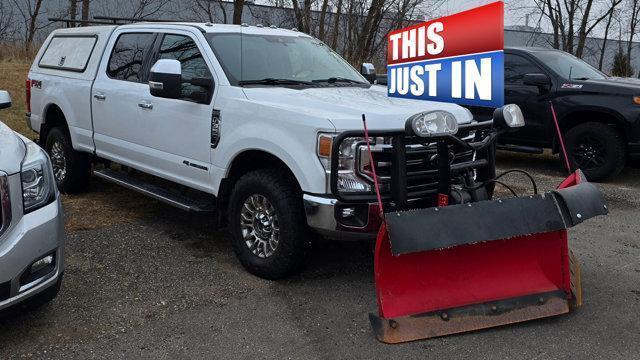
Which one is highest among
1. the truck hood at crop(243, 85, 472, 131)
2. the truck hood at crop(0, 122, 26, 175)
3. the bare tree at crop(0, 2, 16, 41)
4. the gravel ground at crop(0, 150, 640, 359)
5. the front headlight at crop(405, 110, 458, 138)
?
the bare tree at crop(0, 2, 16, 41)

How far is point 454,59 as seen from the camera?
4.50m

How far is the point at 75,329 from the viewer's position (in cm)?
362

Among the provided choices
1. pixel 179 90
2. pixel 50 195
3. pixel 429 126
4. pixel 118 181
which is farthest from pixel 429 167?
pixel 118 181

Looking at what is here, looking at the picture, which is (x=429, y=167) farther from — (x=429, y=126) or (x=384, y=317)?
(x=384, y=317)

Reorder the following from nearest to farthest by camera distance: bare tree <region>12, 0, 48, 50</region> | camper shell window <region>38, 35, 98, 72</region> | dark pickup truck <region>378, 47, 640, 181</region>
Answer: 1. camper shell window <region>38, 35, 98, 72</region>
2. dark pickup truck <region>378, 47, 640, 181</region>
3. bare tree <region>12, 0, 48, 50</region>

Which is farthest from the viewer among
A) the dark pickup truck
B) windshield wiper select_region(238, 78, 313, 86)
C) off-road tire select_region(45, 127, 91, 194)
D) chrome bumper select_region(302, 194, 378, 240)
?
the dark pickup truck

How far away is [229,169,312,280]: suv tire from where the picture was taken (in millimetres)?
4082

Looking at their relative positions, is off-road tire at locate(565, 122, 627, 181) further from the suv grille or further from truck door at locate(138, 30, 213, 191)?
the suv grille

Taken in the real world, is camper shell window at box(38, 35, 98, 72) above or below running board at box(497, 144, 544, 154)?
above

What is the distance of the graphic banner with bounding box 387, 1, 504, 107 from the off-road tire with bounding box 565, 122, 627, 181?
14.4ft

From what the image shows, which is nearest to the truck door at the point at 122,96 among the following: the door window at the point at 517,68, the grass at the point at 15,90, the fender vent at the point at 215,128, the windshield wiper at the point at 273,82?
the fender vent at the point at 215,128

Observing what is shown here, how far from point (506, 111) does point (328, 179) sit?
1287 millimetres

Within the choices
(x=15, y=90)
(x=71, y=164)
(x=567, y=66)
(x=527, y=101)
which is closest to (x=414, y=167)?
(x=71, y=164)

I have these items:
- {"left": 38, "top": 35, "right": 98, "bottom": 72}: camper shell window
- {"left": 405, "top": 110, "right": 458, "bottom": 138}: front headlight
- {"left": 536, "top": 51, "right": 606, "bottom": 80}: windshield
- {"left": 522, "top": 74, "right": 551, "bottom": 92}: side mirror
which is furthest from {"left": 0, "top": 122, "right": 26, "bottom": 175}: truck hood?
{"left": 536, "top": 51, "right": 606, "bottom": 80}: windshield
